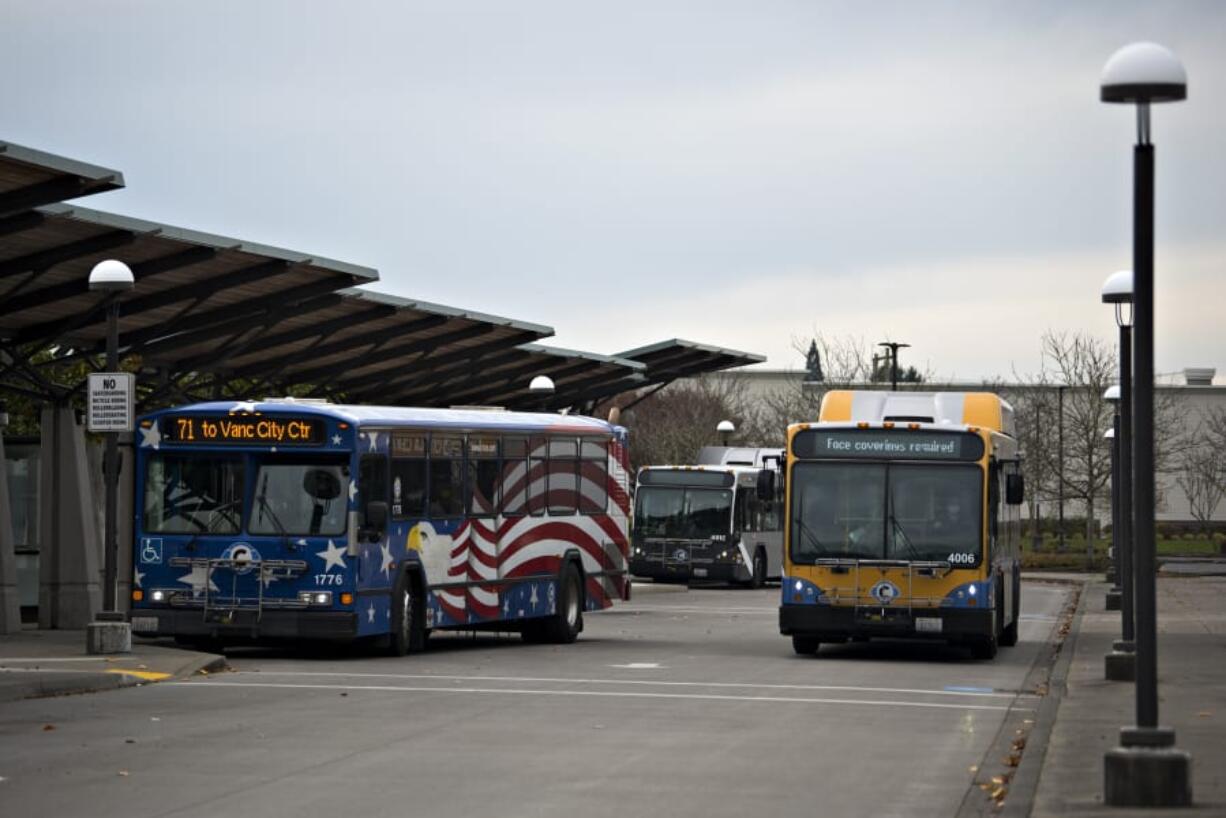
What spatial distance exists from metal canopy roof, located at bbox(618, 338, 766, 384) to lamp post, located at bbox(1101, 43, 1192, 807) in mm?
35914

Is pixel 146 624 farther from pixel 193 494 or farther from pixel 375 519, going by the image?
pixel 375 519

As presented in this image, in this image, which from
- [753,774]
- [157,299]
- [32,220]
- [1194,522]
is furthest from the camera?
[1194,522]

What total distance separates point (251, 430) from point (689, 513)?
3145cm

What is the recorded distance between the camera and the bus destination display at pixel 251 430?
24.7 metres

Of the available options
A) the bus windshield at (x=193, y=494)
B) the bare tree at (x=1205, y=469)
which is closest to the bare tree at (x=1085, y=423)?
the bare tree at (x=1205, y=469)

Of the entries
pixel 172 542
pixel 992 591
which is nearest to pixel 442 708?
pixel 172 542

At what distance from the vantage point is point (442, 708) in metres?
18.7

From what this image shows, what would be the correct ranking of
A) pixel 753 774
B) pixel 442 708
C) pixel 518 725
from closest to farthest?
pixel 753 774
pixel 518 725
pixel 442 708

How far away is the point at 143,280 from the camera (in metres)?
28.8

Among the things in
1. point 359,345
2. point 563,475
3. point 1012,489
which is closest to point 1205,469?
point 359,345

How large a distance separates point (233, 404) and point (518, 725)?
29.5 feet

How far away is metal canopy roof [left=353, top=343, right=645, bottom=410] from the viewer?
1725 inches

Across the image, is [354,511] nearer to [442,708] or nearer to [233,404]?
[233,404]

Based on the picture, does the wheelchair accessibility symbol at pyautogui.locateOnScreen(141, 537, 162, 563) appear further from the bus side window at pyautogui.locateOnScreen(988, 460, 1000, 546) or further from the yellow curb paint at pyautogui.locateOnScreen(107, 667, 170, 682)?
the bus side window at pyautogui.locateOnScreen(988, 460, 1000, 546)
